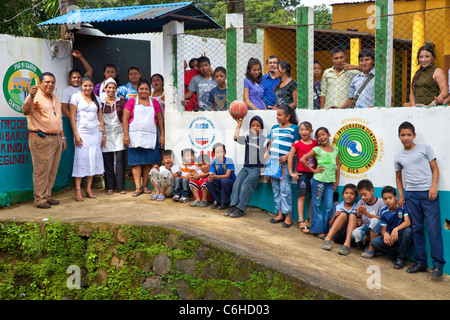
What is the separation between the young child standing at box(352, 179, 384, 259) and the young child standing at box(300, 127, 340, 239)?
42 centimetres

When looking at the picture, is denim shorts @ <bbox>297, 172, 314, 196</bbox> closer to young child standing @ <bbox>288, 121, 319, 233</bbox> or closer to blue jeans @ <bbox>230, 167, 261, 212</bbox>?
young child standing @ <bbox>288, 121, 319, 233</bbox>

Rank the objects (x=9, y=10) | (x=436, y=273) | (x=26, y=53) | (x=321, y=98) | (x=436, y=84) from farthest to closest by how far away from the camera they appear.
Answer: (x=9, y=10)
(x=26, y=53)
(x=321, y=98)
(x=436, y=84)
(x=436, y=273)

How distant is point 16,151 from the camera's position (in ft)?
26.7

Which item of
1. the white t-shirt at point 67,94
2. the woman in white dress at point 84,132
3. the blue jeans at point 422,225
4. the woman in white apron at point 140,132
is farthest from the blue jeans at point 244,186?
the white t-shirt at point 67,94

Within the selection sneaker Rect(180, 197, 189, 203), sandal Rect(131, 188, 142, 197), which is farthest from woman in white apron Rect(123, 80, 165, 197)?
sneaker Rect(180, 197, 189, 203)

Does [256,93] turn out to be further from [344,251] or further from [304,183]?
[344,251]

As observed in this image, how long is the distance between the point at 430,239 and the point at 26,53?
21.1ft

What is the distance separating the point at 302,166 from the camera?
23.8ft

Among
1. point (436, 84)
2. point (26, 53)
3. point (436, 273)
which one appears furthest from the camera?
point (26, 53)

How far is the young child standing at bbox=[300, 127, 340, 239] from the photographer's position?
7004 millimetres

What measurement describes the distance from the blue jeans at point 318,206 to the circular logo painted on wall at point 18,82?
466cm

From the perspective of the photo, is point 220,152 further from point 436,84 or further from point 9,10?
point 9,10

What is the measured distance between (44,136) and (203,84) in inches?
103
